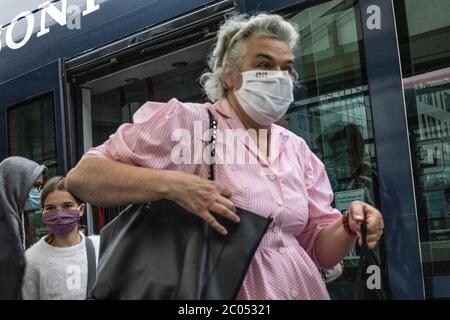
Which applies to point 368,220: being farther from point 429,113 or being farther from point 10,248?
point 10,248

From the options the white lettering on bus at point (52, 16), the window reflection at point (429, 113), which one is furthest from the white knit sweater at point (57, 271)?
the white lettering on bus at point (52, 16)

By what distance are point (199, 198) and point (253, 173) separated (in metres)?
0.20

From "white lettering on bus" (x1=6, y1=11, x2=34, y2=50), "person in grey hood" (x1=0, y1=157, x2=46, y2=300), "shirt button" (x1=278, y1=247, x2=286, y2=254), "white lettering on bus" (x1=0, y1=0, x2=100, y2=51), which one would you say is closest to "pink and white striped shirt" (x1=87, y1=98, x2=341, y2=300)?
"shirt button" (x1=278, y1=247, x2=286, y2=254)

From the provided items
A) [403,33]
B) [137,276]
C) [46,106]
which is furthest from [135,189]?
[46,106]

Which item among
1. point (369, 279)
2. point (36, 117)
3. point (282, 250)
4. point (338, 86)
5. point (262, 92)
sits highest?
point (36, 117)

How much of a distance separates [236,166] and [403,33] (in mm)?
975

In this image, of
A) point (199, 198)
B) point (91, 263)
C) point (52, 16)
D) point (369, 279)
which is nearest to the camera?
point (199, 198)

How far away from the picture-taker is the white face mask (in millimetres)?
1465

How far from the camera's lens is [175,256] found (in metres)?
1.25

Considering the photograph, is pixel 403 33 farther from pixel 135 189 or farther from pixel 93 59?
pixel 93 59

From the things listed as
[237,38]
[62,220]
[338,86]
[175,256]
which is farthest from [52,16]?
[175,256]

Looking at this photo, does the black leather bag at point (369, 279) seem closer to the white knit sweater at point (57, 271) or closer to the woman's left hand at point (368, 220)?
the woman's left hand at point (368, 220)

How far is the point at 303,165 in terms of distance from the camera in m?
1.55

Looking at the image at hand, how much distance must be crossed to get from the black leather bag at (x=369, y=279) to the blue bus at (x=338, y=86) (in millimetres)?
198
